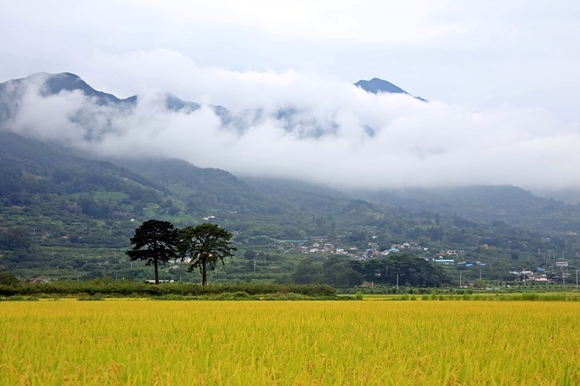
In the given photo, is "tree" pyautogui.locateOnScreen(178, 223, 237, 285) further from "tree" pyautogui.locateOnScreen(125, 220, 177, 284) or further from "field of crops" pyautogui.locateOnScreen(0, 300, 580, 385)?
"field of crops" pyautogui.locateOnScreen(0, 300, 580, 385)

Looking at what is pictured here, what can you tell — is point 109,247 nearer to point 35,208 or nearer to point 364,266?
point 35,208

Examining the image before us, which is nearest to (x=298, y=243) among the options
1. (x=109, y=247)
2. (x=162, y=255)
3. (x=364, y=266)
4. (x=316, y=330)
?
(x=109, y=247)

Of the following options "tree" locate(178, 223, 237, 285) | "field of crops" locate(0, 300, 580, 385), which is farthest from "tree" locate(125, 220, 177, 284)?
"field of crops" locate(0, 300, 580, 385)

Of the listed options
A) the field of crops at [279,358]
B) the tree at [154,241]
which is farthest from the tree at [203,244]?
the field of crops at [279,358]

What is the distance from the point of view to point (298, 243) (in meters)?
200

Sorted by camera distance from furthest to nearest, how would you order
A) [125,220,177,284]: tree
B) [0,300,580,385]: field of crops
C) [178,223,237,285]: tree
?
[125,220,177,284]: tree, [178,223,237,285]: tree, [0,300,580,385]: field of crops

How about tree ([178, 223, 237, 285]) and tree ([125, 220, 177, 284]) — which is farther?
tree ([125, 220, 177, 284])

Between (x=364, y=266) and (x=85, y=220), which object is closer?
(x=364, y=266)

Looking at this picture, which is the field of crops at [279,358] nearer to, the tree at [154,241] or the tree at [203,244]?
the tree at [203,244]

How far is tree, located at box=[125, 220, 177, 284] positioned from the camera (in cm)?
5353

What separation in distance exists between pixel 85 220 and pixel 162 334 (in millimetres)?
190065

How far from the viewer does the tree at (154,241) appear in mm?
53531

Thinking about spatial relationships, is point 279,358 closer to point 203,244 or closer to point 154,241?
point 203,244

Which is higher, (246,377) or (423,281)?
(246,377)
